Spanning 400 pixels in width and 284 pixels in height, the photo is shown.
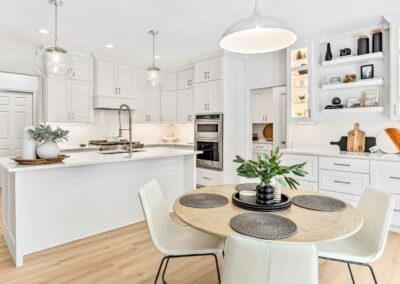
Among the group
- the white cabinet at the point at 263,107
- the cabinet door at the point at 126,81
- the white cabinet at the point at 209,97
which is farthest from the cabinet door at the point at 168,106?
the white cabinet at the point at 263,107

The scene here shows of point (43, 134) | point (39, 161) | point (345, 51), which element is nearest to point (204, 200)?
point (39, 161)

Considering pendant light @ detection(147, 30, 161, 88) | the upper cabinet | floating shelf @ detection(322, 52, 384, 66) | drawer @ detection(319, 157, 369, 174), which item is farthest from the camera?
the upper cabinet

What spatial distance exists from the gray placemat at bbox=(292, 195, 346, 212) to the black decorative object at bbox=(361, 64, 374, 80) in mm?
2539

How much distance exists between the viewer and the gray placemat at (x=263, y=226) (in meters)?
1.28

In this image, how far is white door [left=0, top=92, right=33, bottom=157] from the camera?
184 inches

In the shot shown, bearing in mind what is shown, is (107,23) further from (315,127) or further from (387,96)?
(387,96)

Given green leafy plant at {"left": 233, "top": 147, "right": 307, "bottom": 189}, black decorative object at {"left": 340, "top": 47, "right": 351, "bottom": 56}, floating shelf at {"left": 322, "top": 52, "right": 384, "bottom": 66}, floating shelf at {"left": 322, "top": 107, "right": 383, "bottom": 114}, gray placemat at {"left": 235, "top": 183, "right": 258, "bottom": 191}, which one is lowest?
gray placemat at {"left": 235, "top": 183, "right": 258, "bottom": 191}

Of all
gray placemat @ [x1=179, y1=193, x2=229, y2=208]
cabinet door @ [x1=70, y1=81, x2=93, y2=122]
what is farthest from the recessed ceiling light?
gray placemat @ [x1=179, y1=193, x2=229, y2=208]

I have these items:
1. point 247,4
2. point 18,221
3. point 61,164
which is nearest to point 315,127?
point 247,4

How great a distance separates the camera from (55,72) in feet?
9.37

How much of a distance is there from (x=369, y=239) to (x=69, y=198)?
2.74 m

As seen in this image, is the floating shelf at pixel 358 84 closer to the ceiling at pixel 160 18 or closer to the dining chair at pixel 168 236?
the ceiling at pixel 160 18

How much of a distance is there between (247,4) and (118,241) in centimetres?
300

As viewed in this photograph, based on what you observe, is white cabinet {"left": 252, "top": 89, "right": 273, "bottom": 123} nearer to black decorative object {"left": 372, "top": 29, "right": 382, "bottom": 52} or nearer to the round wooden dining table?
black decorative object {"left": 372, "top": 29, "right": 382, "bottom": 52}
